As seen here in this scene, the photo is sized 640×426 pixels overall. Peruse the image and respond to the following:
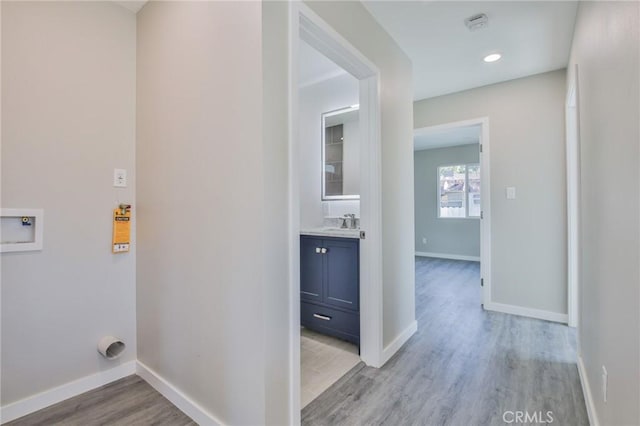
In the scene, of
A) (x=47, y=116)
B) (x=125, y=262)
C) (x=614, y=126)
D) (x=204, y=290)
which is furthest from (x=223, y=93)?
(x=614, y=126)

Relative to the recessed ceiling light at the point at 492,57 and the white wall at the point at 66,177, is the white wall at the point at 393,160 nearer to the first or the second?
the recessed ceiling light at the point at 492,57

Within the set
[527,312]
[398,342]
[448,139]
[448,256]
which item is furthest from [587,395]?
[448,256]

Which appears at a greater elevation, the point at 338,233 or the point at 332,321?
the point at 338,233

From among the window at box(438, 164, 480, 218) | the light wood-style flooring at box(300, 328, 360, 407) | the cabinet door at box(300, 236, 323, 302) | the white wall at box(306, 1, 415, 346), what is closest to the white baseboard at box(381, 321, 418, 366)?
the white wall at box(306, 1, 415, 346)

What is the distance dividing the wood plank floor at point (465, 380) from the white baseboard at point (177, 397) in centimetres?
50

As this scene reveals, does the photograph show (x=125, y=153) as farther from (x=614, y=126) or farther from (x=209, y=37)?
(x=614, y=126)

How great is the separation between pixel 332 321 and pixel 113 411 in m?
1.50

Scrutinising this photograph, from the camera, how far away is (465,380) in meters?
1.91

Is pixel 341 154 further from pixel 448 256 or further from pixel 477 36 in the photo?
pixel 448 256

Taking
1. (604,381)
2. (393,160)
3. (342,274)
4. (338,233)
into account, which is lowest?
(604,381)

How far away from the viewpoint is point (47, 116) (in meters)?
1.70

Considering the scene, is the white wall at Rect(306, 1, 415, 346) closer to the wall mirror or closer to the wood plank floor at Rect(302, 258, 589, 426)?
the wood plank floor at Rect(302, 258, 589, 426)

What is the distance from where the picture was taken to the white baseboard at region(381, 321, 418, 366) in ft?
7.07

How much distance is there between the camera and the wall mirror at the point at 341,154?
313 centimetres
